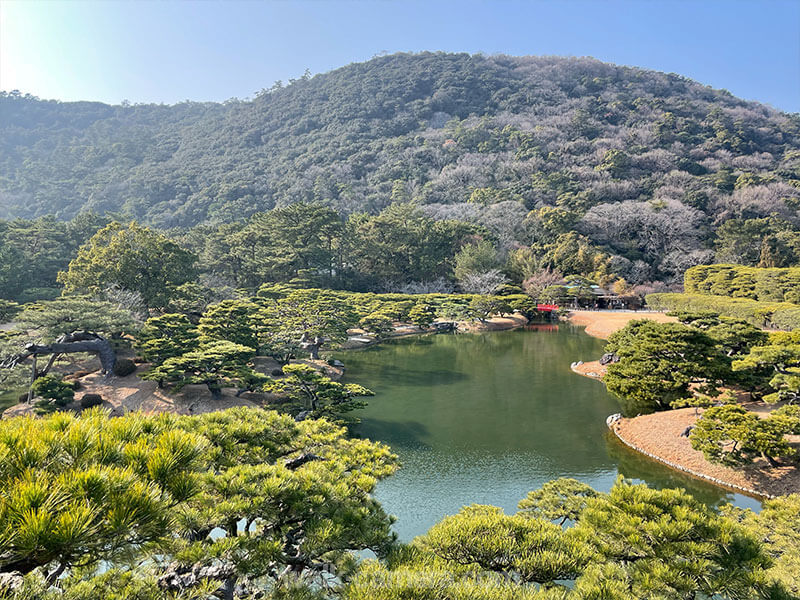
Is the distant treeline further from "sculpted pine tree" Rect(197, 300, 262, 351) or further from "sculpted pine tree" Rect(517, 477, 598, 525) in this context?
"sculpted pine tree" Rect(197, 300, 262, 351)

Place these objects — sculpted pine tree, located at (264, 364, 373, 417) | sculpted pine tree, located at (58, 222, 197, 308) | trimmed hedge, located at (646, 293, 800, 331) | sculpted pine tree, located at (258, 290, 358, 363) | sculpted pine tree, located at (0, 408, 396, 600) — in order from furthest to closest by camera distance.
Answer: trimmed hedge, located at (646, 293, 800, 331), sculpted pine tree, located at (58, 222, 197, 308), sculpted pine tree, located at (258, 290, 358, 363), sculpted pine tree, located at (264, 364, 373, 417), sculpted pine tree, located at (0, 408, 396, 600)

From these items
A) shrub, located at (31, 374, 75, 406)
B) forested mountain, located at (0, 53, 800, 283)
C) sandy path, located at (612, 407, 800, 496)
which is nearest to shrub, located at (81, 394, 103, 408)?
shrub, located at (31, 374, 75, 406)

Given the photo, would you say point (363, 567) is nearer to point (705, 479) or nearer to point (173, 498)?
point (173, 498)

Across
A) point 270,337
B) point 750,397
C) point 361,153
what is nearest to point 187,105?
point 361,153

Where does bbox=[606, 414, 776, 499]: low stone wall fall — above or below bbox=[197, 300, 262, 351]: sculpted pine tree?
below

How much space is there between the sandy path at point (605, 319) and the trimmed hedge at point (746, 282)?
5271 millimetres

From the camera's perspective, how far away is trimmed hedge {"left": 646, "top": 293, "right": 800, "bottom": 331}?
68.2 feet

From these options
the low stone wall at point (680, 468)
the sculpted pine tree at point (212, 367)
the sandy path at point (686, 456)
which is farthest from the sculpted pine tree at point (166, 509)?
the sandy path at point (686, 456)

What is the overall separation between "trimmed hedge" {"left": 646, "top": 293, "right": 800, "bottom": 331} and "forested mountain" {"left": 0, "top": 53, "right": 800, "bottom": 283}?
27.2ft

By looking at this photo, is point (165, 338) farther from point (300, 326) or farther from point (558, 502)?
point (558, 502)

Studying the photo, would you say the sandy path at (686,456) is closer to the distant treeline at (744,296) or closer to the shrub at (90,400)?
the distant treeline at (744,296)

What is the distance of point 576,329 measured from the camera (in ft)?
96.4

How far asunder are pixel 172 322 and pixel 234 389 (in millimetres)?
3651

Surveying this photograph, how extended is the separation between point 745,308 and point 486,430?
2146 centimetres
